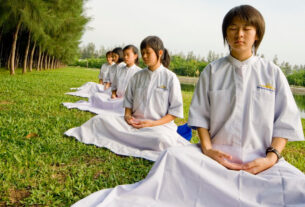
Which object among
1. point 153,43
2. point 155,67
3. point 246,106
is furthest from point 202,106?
point 155,67

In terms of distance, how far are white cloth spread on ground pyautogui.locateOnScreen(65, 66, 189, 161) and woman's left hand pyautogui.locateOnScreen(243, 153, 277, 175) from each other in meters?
1.47

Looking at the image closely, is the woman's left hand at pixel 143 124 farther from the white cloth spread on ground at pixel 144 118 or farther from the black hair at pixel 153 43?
the black hair at pixel 153 43

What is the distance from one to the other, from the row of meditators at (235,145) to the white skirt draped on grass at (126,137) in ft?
3.65

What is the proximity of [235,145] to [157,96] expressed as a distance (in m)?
1.69

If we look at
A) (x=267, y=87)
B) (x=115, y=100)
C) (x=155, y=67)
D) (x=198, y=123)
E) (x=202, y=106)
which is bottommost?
(x=115, y=100)

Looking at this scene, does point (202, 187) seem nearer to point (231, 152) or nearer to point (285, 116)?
point (231, 152)

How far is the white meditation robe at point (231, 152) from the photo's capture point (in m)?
1.58

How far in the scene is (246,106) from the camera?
198 centimetres

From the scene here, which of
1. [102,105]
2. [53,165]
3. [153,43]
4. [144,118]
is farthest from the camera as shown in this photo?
[102,105]

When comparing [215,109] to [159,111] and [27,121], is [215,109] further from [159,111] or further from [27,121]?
[27,121]

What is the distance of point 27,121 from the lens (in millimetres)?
4160

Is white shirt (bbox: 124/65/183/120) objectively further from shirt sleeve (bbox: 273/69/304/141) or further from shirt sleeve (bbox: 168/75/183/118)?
shirt sleeve (bbox: 273/69/304/141)

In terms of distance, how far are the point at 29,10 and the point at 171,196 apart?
13.3 m

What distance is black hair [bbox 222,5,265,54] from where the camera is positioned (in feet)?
6.03
